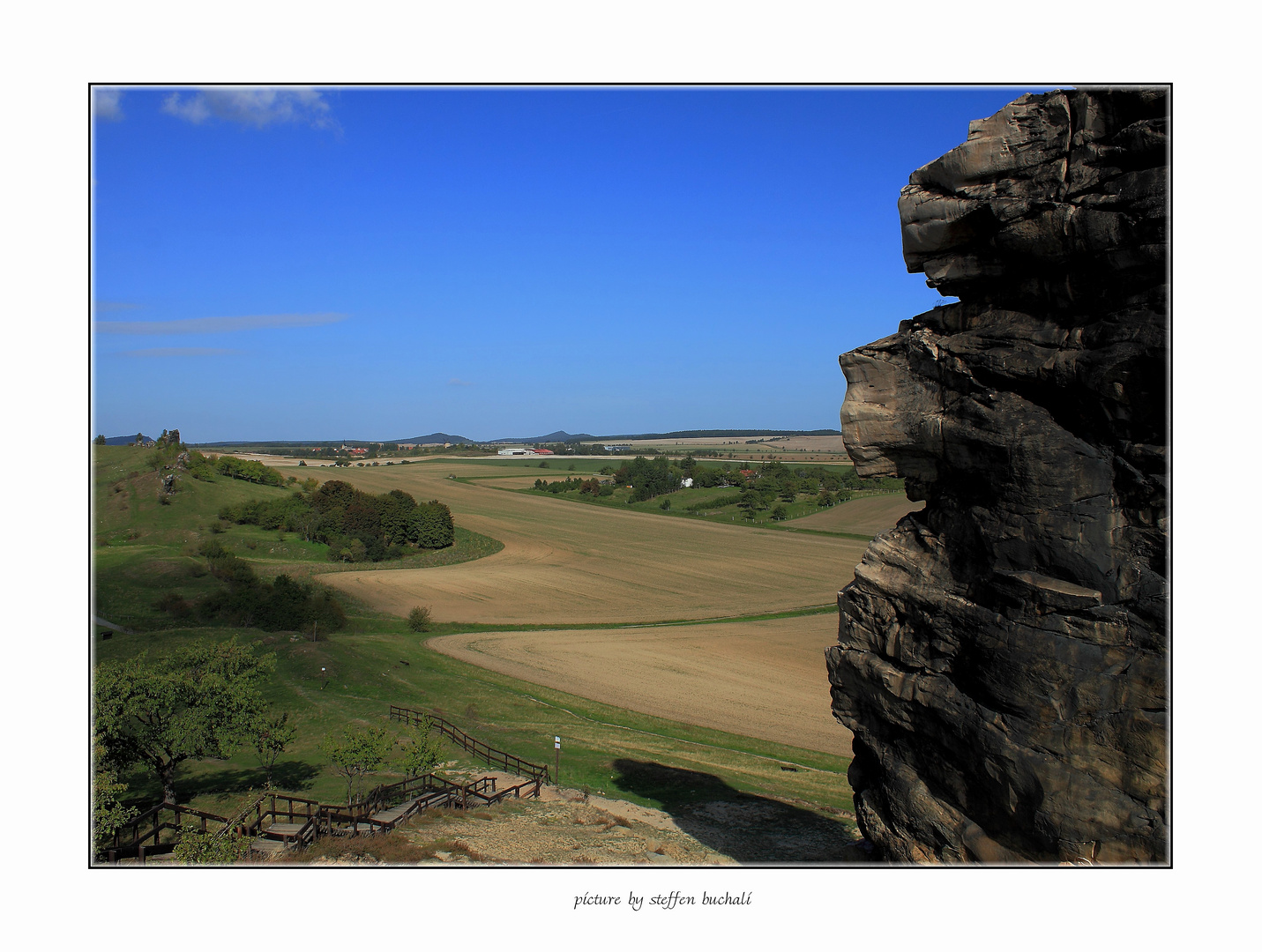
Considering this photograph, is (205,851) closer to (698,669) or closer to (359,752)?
(359,752)

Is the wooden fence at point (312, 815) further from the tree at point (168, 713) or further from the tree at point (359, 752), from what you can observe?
the tree at point (168, 713)

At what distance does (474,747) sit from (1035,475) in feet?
65.3

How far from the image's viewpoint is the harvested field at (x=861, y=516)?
9294cm

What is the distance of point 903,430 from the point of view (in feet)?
36.4

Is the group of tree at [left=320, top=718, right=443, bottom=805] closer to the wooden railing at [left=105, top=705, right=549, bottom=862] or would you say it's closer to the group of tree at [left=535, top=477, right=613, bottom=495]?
the wooden railing at [left=105, top=705, right=549, bottom=862]

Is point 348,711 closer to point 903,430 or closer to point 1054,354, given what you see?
point 903,430

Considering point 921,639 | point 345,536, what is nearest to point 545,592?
point 345,536

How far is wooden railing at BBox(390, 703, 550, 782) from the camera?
71.8ft

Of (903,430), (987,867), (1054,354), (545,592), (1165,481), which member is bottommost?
(545,592)

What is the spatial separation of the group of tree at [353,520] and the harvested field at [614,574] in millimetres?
6331

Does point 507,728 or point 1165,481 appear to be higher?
point 1165,481

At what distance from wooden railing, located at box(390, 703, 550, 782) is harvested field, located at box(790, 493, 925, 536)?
2764 inches

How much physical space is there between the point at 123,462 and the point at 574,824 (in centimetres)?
6406

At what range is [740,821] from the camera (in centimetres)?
1853
